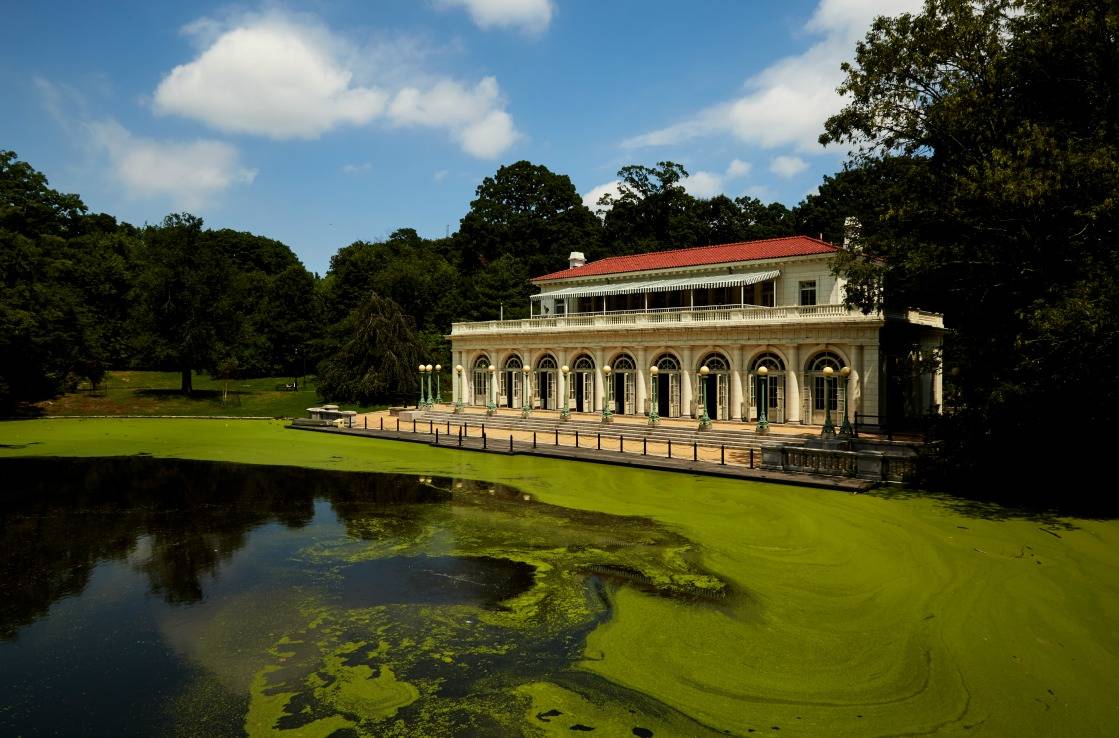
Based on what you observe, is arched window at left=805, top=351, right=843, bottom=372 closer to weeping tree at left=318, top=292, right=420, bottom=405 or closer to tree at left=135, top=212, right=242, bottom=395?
weeping tree at left=318, top=292, right=420, bottom=405

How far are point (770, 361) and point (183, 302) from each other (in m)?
40.1

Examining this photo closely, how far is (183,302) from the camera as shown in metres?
50.2

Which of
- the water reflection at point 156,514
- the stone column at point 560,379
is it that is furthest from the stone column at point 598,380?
the water reflection at point 156,514

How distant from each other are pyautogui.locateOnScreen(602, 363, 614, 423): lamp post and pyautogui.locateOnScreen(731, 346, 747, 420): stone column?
5789 millimetres

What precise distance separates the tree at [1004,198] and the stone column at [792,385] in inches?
383

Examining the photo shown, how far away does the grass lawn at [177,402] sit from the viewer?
149ft

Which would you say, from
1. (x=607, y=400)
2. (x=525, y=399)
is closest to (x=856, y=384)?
(x=607, y=400)

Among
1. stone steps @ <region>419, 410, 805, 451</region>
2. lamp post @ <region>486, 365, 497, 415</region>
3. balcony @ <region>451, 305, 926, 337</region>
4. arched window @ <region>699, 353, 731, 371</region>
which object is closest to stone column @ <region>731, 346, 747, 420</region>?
arched window @ <region>699, 353, 731, 371</region>

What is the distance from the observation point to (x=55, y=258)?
49.5 meters

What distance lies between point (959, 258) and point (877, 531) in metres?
8.23

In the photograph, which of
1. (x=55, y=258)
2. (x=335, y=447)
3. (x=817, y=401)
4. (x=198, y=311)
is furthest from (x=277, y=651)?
(x=55, y=258)

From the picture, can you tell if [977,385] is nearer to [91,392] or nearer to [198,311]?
[198,311]

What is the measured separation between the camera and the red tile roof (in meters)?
34.8

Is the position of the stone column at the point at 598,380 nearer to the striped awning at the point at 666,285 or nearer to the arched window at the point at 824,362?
the striped awning at the point at 666,285
